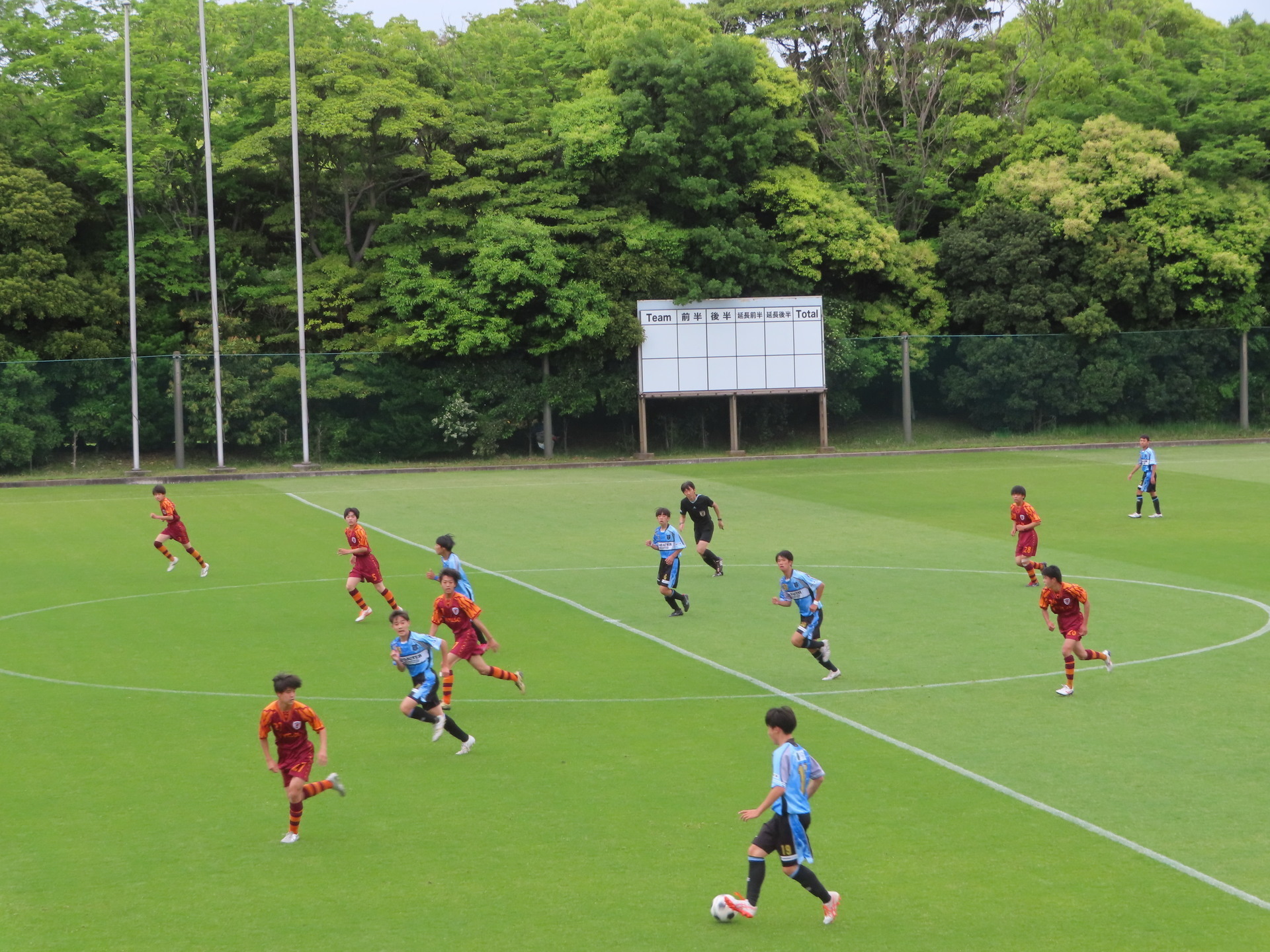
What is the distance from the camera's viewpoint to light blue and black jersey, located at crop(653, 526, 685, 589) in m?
21.2

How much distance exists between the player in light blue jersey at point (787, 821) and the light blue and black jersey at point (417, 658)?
5.43 meters

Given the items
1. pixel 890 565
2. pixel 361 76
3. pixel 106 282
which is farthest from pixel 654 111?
pixel 890 565

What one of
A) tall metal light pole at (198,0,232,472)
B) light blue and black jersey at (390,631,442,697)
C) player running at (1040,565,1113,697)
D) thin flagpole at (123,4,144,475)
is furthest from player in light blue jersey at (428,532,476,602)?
thin flagpole at (123,4,144,475)

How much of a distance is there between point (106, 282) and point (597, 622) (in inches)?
1506

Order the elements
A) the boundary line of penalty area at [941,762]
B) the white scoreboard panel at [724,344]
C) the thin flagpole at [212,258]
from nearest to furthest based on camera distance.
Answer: the boundary line of penalty area at [941,762]
the thin flagpole at [212,258]
the white scoreboard panel at [724,344]

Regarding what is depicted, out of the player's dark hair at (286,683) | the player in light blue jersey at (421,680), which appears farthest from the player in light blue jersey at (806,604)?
the player's dark hair at (286,683)

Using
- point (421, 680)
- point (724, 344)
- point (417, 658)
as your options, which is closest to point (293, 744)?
point (417, 658)

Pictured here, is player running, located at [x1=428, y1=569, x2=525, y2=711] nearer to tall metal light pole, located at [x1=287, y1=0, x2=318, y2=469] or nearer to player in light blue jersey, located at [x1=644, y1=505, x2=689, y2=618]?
player in light blue jersey, located at [x1=644, y1=505, x2=689, y2=618]

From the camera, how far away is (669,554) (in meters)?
21.2

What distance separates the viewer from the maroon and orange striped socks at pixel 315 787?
37.8 feet

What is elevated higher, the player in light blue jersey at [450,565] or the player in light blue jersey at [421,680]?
the player in light blue jersey at [450,565]

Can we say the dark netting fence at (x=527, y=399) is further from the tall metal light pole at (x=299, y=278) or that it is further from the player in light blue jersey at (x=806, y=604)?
the player in light blue jersey at (x=806, y=604)

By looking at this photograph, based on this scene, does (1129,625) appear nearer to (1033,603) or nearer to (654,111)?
(1033,603)

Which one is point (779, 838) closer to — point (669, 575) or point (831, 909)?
point (831, 909)
